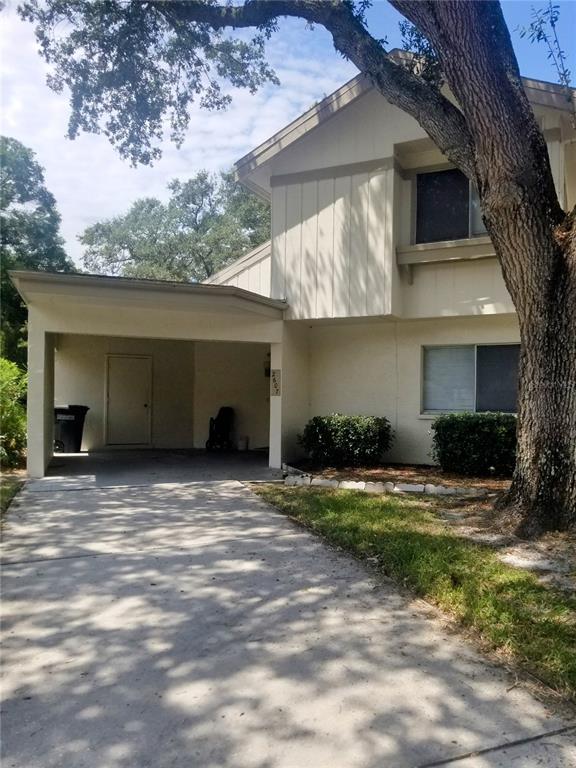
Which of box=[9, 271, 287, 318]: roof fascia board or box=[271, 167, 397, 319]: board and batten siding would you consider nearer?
box=[9, 271, 287, 318]: roof fascia board

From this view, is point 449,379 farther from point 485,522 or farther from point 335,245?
point 485,522

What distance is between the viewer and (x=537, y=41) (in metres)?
7.32

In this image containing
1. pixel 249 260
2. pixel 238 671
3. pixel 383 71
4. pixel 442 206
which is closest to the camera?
pixel 238 671

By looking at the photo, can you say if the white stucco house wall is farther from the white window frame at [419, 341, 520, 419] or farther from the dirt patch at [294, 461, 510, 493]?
the dirt patch at [294, 461, 510, 493]

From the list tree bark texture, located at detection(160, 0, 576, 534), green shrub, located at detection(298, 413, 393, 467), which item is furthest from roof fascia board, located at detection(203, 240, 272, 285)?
tree bark texture, located at detection(160, 0, 576, 534)

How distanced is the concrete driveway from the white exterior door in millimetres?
8428

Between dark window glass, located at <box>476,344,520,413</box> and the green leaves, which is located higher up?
the green leaves

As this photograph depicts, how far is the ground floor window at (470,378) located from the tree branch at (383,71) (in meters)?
4.51

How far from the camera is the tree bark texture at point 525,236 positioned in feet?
18.7

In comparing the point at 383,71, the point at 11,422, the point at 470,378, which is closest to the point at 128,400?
the point at 11,422

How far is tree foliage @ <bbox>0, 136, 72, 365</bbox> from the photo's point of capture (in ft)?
81.5

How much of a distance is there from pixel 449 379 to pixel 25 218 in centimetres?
2201

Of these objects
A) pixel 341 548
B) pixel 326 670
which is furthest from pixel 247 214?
pixel 326 670

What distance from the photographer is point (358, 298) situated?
10078 mm
